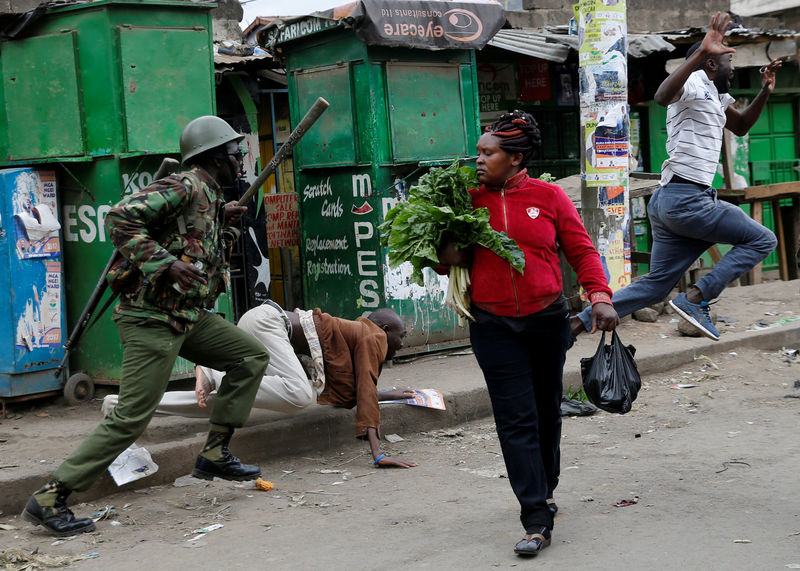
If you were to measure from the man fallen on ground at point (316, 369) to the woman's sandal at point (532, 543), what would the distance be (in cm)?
167

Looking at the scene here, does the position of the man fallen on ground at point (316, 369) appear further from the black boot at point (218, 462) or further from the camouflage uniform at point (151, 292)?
the camouflage uniform at point (151, 292)

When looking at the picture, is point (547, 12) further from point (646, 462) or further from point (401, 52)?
point (646, 462)

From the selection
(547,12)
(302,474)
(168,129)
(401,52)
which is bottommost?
(302,474)

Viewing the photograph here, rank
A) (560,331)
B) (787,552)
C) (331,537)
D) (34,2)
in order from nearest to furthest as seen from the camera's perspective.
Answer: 1. (787,552)
2. (560,331)
3. (331,537)
4. (34,2)

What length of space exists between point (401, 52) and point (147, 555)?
4659 mm

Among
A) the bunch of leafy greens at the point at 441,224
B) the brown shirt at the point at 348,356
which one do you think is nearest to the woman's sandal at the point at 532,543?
the bunch of leafy greens at the point at 441,224

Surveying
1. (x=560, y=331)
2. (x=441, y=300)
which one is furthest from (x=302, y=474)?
(x=441, y=300)

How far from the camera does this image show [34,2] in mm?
6965

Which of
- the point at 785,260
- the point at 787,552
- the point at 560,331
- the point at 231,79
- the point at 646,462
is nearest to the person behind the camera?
the point at 787,552

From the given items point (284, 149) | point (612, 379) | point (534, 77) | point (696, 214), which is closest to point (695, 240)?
point (696, 214)

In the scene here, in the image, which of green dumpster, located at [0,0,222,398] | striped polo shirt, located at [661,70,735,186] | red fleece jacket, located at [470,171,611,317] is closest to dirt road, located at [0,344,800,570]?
red fleece jacket, located at [470,171,611,317]

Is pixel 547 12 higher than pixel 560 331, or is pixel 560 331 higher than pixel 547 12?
pixel 547 12

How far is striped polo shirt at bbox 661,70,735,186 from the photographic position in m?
5.80

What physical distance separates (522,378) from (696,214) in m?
2.27
